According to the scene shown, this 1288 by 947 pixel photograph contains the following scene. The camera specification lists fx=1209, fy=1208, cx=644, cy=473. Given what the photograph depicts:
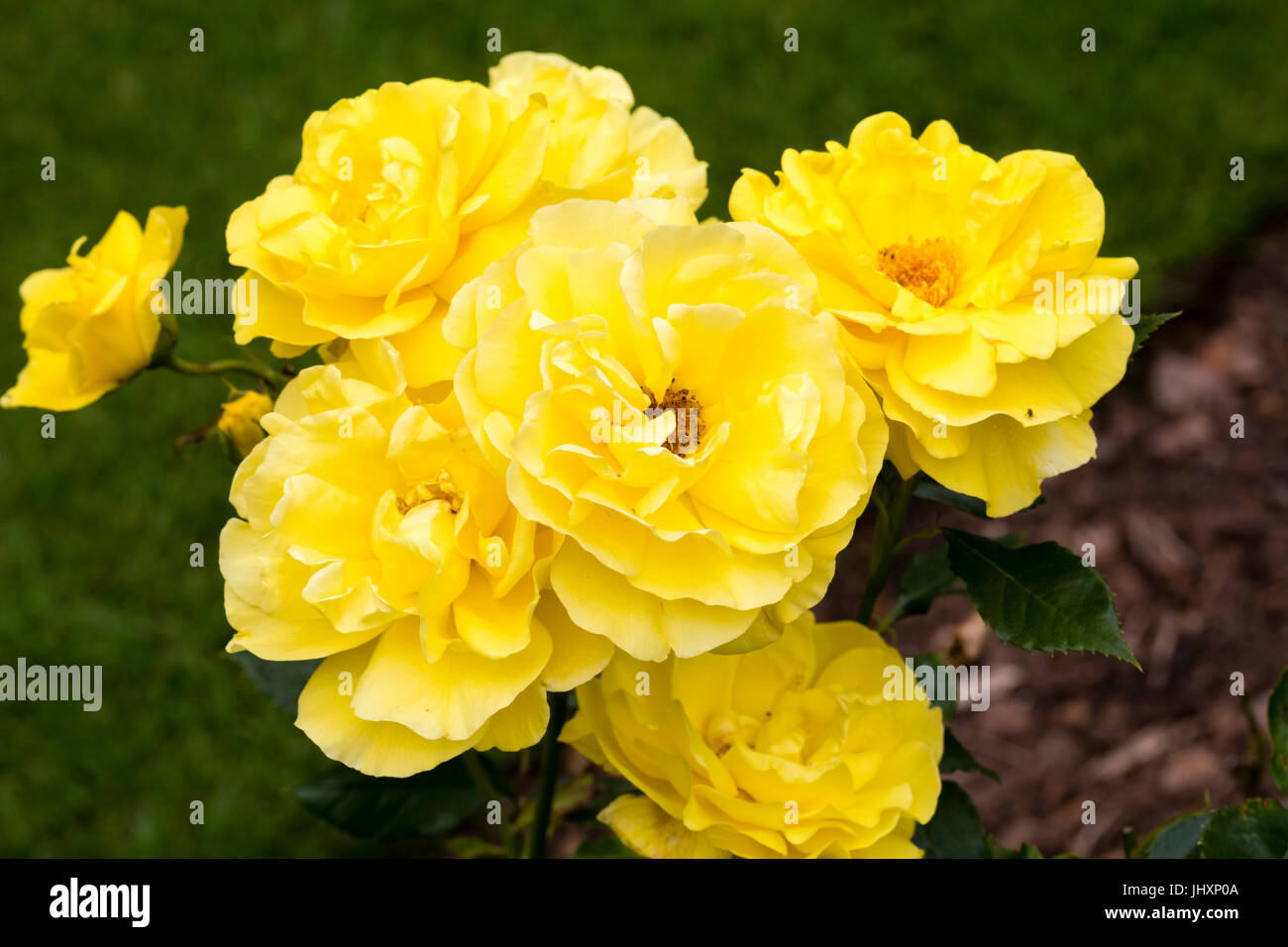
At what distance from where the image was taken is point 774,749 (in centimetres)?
111

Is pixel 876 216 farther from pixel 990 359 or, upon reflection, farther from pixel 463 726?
pixel 463 726

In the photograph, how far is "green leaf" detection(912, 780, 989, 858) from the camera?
1.30 metres

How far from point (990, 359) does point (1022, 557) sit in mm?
257

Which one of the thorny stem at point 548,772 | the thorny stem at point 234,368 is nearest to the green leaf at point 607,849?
the thorny stem at point 548,772

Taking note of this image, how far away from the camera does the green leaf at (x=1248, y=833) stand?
3.70ft

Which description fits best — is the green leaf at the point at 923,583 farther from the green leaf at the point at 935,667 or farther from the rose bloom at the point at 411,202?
the rose bloom at the point at 411,202

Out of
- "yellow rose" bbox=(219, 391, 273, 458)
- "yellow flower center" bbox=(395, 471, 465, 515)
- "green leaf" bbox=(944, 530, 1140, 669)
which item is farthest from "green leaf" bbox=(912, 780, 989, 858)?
"yellow rose" bbox=(219, 391, 273, 458)

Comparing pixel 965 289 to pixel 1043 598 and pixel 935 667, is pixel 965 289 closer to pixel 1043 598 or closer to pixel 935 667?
pixel 1043 598

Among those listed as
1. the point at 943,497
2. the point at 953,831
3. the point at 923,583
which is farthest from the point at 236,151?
the point at 953,831

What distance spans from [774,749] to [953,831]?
1.07 ft

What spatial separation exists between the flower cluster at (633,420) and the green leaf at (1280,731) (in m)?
0.34

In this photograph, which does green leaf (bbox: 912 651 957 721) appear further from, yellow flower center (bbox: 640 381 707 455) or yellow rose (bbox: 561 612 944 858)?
yellow flower center (bbox: 640 381 707 455)

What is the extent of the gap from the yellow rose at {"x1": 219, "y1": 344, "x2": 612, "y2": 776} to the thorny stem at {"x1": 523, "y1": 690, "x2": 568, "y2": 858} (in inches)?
7.6
